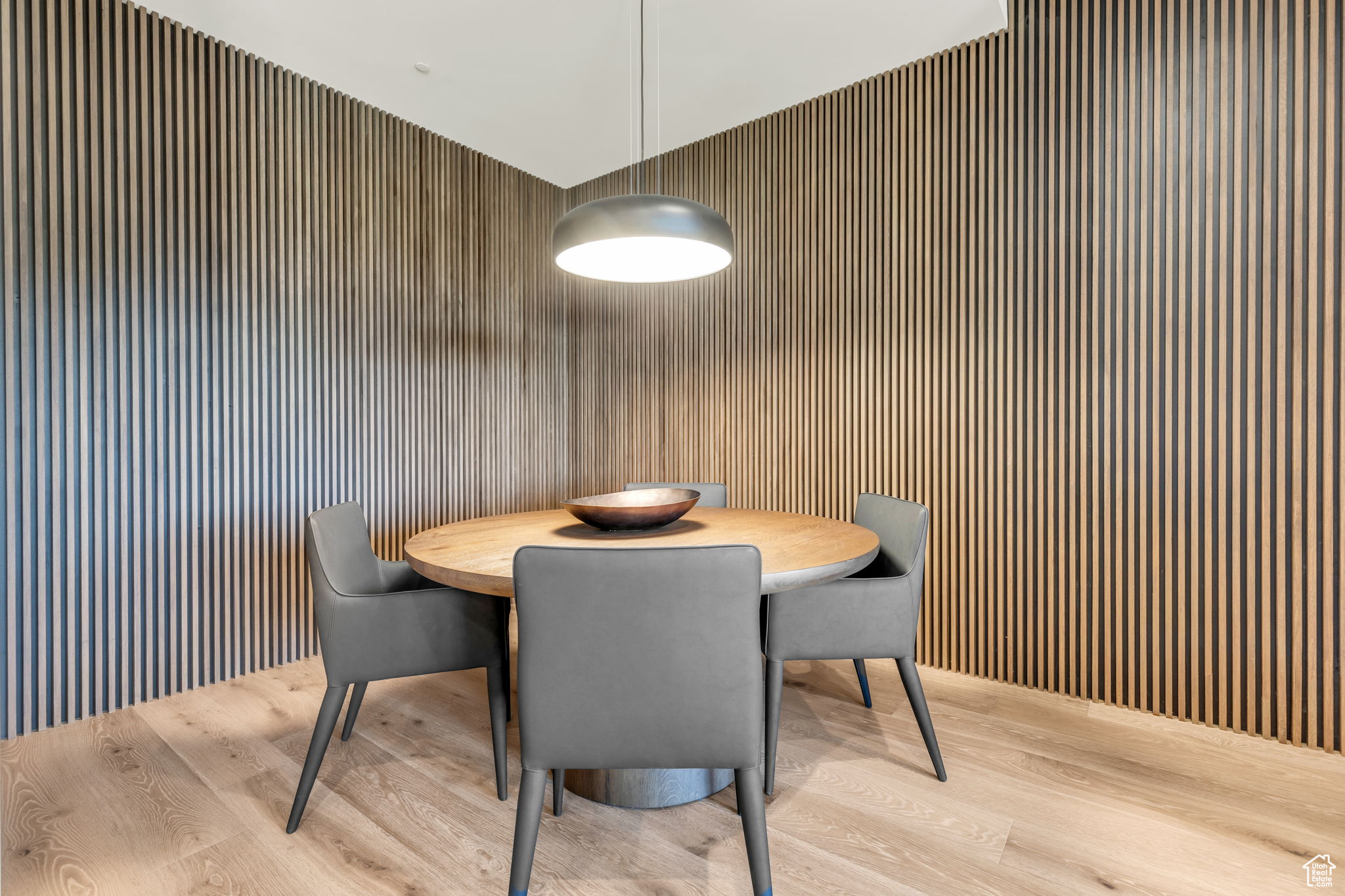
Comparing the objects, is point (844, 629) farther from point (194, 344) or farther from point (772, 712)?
point (194, 344)

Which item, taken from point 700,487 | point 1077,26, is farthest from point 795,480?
point 1077,26

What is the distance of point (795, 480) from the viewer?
344 cm

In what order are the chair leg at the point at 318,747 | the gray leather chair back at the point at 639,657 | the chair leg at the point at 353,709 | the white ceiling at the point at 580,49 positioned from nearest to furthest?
the gray leather chair back at the point at 639,657 → the chair leg at the point at 318,747 → the chair leg at the point at 353,709 → the white ceiling at the point at 580,49

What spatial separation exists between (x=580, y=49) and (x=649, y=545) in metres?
2.43

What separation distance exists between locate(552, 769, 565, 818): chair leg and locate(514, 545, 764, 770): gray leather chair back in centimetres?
56

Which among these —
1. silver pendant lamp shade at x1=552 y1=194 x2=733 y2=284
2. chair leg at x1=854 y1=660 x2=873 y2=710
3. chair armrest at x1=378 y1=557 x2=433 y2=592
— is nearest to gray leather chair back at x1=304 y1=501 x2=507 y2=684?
chair armrest at x1=378 y1=557 x2=433 y2=592

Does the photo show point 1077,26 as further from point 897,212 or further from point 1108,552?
point 1108,552

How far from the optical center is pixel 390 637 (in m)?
1.79

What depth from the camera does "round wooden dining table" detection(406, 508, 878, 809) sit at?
155 centimetres

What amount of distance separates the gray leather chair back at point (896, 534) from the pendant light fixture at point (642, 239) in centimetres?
111

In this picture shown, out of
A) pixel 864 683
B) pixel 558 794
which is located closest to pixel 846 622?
pixel 864 683

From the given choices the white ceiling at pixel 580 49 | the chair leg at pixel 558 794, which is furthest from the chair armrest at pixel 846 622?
the white ceiling at pixel 580 49

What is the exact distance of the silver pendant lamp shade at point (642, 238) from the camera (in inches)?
75.7

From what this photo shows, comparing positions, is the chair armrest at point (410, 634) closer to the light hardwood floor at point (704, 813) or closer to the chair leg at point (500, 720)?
the chair leg at point (500, 720)
